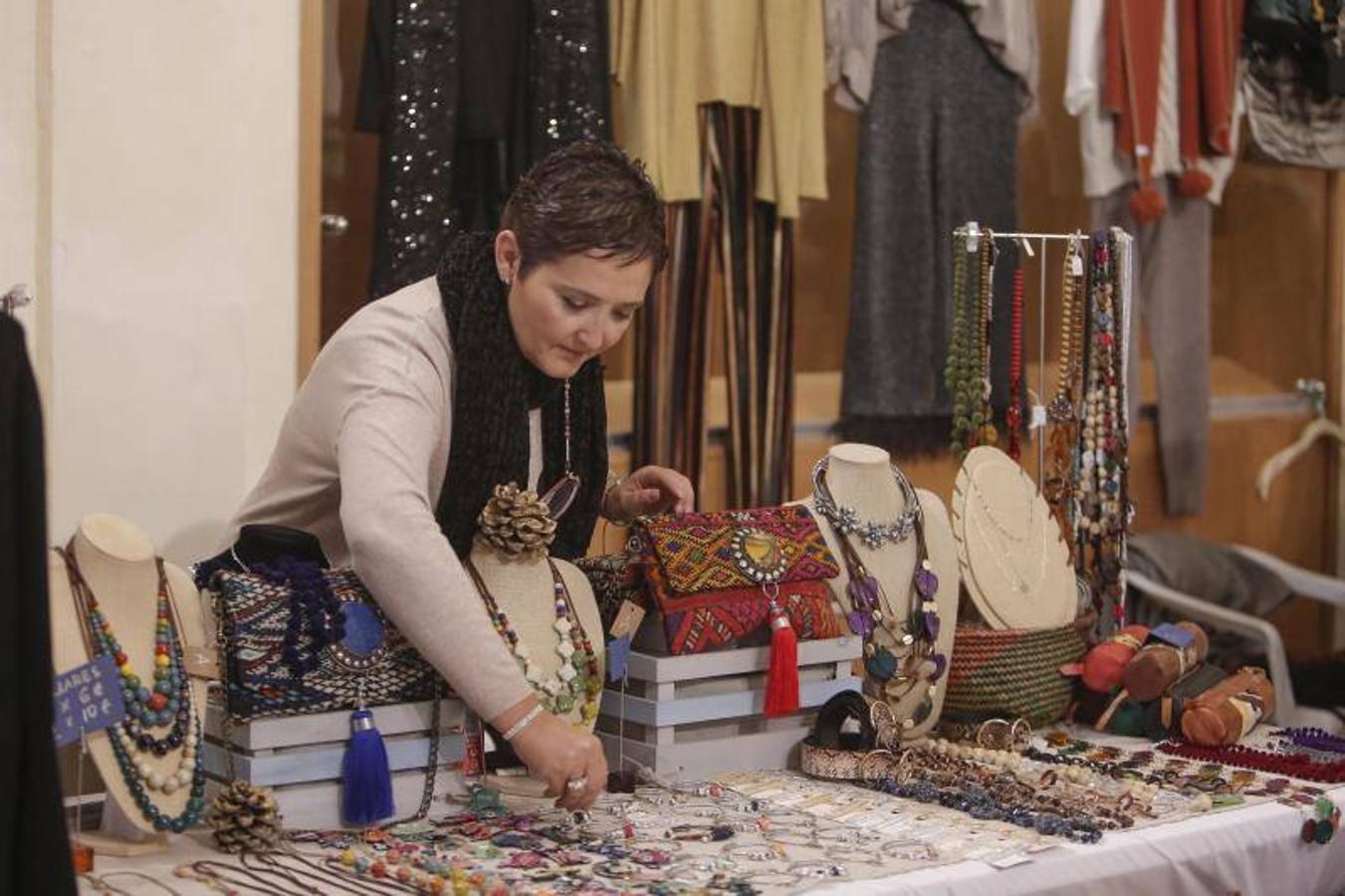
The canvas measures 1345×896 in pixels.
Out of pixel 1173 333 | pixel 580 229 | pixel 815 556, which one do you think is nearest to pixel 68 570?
pixel 580 229

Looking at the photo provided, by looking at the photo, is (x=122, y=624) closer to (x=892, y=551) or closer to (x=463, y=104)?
(x=892, y=551)

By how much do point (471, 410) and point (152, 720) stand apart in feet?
1.66

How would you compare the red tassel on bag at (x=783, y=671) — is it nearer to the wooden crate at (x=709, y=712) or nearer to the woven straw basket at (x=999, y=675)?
the wooden crate at (x=709, y=712)

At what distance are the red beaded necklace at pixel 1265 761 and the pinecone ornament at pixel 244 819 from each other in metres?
1.23

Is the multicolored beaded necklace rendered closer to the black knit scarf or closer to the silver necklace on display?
the black knit scarf

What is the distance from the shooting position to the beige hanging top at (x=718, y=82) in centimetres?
370

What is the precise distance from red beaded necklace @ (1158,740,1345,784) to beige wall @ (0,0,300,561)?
5.16 feet

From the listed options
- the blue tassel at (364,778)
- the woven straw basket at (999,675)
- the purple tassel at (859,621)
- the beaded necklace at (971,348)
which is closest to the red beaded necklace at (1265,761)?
the woven straw basket at (999,675)

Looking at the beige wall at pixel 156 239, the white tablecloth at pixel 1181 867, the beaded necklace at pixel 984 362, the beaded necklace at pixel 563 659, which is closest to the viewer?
Result: the white tablecloth at pixel 1181 867

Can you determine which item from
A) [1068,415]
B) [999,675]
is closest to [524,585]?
[999,675]

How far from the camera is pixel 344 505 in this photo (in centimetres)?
192

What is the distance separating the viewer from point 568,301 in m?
2.06

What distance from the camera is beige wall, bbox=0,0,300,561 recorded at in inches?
113

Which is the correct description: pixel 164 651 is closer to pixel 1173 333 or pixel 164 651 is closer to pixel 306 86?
pixel 306 86
